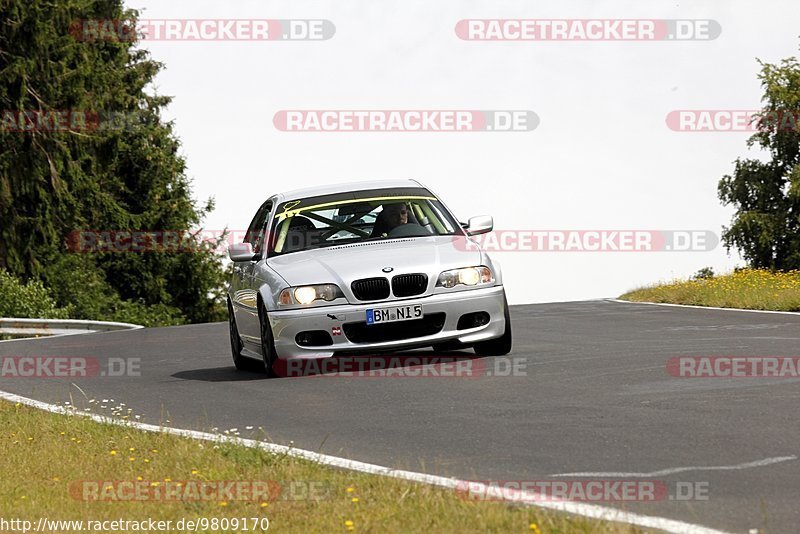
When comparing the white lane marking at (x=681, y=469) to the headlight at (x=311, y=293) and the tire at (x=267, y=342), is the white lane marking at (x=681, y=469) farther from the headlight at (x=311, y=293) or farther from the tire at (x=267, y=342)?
the tire at (x=267, y=342)

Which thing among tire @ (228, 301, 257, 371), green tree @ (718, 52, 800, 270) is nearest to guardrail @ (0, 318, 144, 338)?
tire @ (228, 301, 257, 371)

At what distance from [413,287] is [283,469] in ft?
17.2

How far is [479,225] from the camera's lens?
13789mm

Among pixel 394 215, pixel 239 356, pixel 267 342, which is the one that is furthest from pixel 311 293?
pixel 239 356

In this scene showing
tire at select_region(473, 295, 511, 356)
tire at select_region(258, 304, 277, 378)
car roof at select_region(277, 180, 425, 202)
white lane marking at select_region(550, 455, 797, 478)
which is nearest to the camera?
white lane marking at select_region(550, 455, 797, 478)

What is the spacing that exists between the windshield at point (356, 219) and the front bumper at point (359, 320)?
1.19 m

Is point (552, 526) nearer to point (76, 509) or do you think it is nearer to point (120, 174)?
point (76, 509)

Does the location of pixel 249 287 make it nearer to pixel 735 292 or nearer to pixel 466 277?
pixel 466 277

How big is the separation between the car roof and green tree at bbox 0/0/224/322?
26.1 meters

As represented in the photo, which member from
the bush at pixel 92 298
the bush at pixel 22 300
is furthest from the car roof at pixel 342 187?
the bush at pixel 92 298

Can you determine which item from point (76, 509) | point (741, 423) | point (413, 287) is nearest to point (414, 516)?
point (76, 509)

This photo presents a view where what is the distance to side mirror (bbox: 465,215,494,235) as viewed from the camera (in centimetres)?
1375

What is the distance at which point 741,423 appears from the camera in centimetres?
830

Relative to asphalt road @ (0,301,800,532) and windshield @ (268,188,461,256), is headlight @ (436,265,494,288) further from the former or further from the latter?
windshield @ (268,188,461,256)
